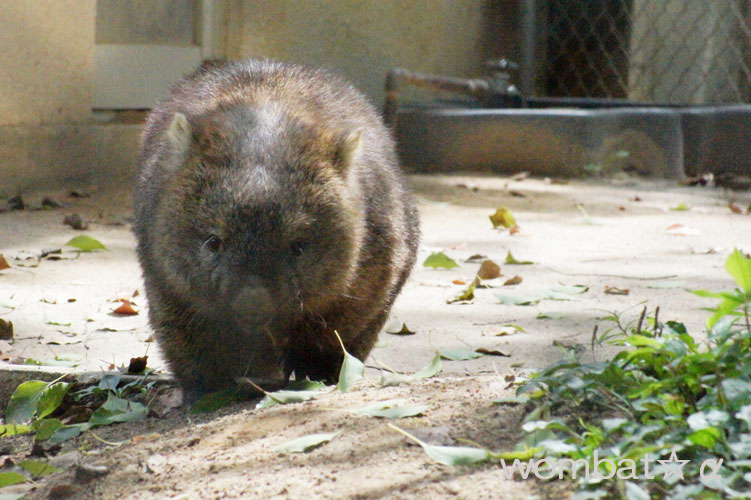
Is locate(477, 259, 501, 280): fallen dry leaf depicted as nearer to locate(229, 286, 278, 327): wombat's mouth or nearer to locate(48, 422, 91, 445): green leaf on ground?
locate(229, 286, 278, 327): wombat's mouth

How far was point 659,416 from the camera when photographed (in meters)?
1.99

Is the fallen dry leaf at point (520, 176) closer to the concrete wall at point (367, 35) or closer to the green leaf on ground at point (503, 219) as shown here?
the concrete wall at point (367, 35)

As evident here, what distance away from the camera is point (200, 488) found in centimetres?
213

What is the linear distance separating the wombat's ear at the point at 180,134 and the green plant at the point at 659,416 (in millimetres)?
1451

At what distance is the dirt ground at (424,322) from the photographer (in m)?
2.13

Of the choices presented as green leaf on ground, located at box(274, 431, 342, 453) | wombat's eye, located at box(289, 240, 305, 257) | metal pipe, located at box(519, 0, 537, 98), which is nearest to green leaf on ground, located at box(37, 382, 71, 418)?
wombat's eye, located at box(289, 240, 305, 257)

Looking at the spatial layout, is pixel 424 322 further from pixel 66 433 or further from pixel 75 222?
pixel 75 222

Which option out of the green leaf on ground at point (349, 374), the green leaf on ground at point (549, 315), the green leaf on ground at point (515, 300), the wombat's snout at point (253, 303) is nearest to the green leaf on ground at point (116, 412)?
the wombat's snout at point (253, 303)

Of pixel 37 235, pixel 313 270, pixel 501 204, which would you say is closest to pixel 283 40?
pixel 501 204

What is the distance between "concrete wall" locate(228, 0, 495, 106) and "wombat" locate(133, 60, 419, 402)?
4.71m

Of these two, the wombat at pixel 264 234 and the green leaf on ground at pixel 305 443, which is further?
the wombat at pixel 264 234

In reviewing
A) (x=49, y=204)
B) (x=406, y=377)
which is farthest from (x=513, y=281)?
(x=49, y=204)

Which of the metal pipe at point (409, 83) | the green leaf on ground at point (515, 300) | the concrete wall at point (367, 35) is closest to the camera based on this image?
the green leaf on ground at point (515, 300)

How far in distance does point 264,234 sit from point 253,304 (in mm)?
236
